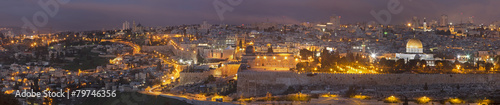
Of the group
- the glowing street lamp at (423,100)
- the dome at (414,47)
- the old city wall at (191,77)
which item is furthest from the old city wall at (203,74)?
the dome at (414,47)

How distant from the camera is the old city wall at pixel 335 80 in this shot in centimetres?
2077

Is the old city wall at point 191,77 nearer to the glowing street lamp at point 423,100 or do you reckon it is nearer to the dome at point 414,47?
the glowing street lamp at point 423,100

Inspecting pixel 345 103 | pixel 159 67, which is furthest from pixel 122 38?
pixel 345 103

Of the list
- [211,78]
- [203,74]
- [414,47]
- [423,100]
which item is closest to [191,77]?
[203,74]

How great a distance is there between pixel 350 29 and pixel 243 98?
4804 centimetres

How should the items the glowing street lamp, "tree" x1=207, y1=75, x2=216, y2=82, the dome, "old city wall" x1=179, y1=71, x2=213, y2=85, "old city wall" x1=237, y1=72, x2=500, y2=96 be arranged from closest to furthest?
the glowing street lamp < "old city wall" x1=237, y1=72, x2=500, y2=96 < "tree" x1=207, y1=75, x2=216, y2=82 < "old city wall" x1=179, y1=71, x2=213, y2=85 < the dome

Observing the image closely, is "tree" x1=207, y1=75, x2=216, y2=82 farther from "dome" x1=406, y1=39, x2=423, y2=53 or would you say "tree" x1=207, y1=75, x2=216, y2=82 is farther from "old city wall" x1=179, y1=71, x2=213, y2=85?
"dome" x1=406, y1=39, x2=423, y2=53

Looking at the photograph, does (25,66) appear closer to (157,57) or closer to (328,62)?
(157,57)

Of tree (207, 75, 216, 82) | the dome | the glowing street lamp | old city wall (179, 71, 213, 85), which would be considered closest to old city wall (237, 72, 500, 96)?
the glowing street lamp

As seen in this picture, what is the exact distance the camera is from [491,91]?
19891 mm

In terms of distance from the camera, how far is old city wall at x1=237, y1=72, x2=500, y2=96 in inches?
818

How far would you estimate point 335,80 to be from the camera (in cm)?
2088

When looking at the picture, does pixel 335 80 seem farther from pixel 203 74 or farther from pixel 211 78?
pixel 203 74

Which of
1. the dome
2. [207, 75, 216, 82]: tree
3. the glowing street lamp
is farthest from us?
the dome
